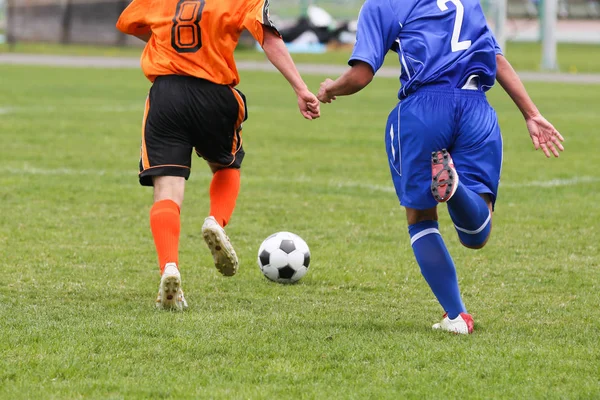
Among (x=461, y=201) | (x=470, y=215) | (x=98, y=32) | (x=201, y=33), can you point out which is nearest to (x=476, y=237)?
(x=470, y=215)

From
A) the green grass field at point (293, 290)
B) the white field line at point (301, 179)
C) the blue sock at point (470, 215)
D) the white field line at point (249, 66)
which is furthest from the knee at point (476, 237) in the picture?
the white field line at point (249, 66)

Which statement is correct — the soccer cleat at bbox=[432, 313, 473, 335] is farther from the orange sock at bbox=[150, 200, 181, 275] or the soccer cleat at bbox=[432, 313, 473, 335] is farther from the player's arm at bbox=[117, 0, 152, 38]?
the player's arm at bbox=[117, 0, 152, 38]

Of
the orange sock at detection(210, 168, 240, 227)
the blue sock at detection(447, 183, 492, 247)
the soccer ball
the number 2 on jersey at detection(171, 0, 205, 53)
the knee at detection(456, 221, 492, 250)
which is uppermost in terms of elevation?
the number 2 on jersey at detection(171, 0, 205, 53)

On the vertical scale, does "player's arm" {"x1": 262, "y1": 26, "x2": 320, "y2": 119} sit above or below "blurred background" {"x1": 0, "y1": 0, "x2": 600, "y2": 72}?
above

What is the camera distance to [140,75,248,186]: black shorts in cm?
548

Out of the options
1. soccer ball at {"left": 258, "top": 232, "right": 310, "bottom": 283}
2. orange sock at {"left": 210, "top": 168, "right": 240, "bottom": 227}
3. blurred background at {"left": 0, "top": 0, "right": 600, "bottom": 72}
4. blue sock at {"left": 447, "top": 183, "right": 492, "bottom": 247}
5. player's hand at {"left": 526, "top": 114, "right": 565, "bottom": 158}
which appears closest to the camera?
blue sock at {"left": 447, "top": 183, "right": 492, "bottom": 247}

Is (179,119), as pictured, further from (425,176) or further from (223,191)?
(425,176)

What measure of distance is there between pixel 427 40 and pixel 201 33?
1.31 m

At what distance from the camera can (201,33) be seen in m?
5.47

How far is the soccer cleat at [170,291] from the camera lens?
5160 millimetres

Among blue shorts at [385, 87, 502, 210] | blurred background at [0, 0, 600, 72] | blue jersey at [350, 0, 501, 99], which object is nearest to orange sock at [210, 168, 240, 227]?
blue shorts at [385, 87, 502, 210]

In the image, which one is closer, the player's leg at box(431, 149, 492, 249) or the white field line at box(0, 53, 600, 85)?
the player's leg at box(431, 149, 492, 249)

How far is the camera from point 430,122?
477cm

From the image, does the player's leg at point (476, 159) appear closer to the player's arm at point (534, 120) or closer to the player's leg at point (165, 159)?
the player's arm at point (534, 120)
